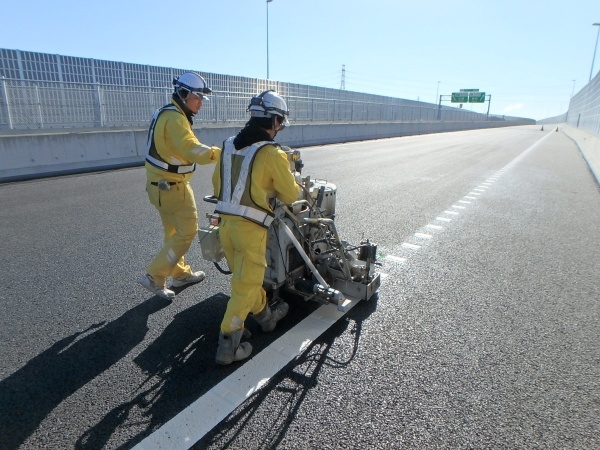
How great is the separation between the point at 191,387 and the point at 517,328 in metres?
2.61

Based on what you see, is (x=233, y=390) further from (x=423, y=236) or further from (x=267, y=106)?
(x=423, y=236)

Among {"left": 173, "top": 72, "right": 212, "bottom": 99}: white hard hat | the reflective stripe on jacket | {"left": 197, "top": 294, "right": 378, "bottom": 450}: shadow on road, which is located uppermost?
{"left": 173, "top": 72, "right": 212, "bottom": 99}: white hard hat

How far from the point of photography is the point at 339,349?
117 inches

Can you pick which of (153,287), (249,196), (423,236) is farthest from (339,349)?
(423,236)

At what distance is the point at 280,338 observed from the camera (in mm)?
3107

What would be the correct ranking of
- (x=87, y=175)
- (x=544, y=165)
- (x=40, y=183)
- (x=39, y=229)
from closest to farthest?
(x=39, y=229) < (x=40, y=183) < (x=87, y=175) < (x=544, y=165)

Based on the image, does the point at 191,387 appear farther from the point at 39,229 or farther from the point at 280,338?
the point at 39,229

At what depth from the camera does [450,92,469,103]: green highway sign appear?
63.6 metres

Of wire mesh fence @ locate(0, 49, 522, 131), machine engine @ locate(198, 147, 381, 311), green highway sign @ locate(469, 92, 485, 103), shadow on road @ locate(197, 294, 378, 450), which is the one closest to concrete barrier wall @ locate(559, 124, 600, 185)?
machine engine @ locate(198, 147, 381, 311)

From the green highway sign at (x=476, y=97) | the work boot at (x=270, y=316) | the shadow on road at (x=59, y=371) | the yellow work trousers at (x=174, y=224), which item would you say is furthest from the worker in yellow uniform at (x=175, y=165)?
the green highway sign at (x=476, y=97)

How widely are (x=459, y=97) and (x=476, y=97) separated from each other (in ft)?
8.31

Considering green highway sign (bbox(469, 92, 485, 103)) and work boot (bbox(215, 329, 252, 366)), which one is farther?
green highway sign (bbox(469, 92, 485, 103))

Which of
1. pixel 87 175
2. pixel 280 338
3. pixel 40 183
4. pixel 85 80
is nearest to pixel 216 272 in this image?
pixel 280 338

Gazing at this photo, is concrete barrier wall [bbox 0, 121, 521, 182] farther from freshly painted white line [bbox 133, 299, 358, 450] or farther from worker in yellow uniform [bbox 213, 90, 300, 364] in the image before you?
freshly painted white line [bbox 133, 299, 358, 450]
